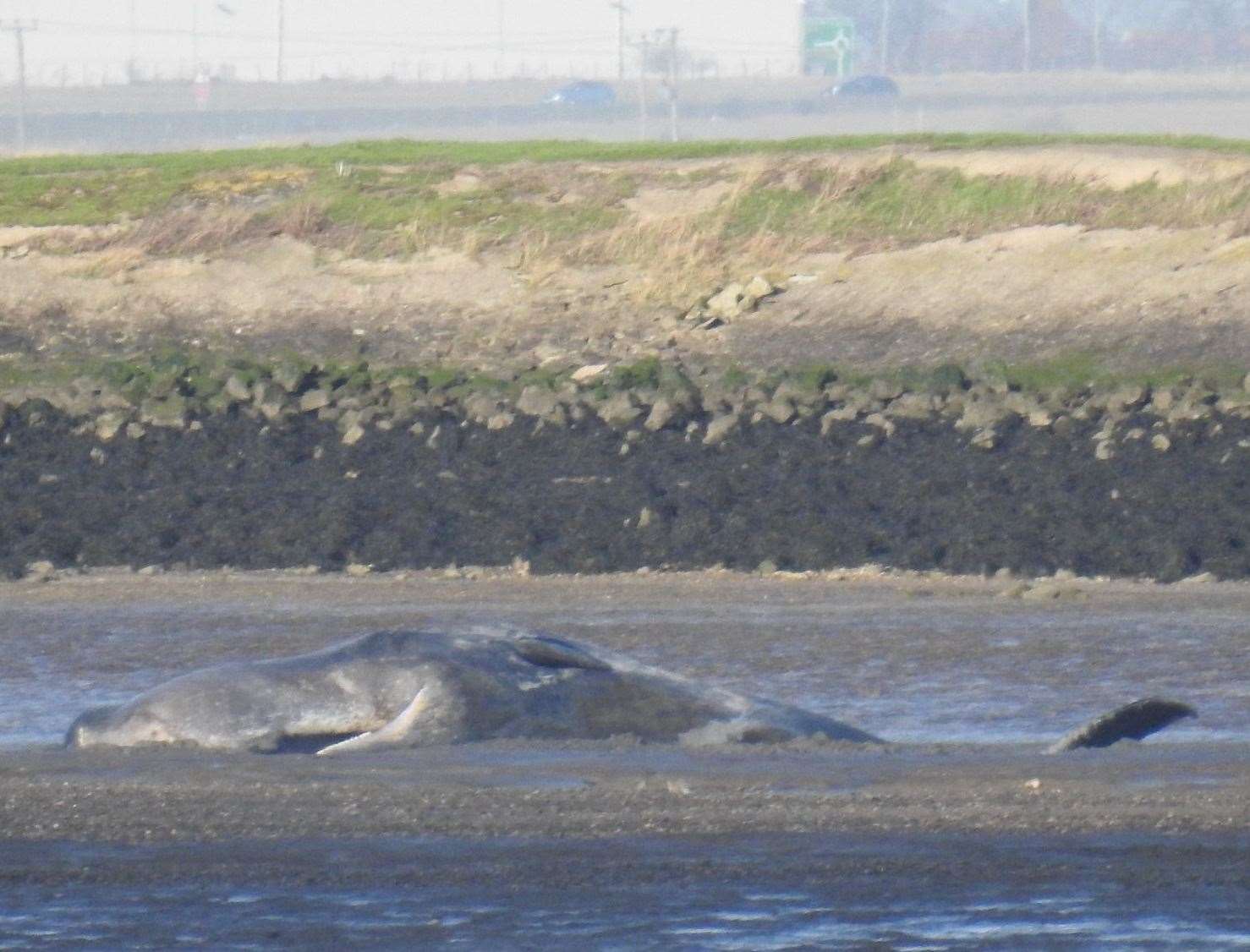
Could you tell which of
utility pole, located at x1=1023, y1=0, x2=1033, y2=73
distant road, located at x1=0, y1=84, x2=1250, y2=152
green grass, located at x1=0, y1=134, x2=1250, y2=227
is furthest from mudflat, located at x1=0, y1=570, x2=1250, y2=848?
utility pole, located at x1=1023, y1=0, x2=1033, y2=73

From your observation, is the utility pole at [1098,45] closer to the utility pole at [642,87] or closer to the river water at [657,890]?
the utility pole at [642,87]

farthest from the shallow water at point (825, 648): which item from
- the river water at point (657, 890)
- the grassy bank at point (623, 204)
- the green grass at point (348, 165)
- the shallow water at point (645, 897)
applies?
the green grass at point (348, 165)

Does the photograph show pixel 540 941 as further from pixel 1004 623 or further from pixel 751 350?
pixel 751 350

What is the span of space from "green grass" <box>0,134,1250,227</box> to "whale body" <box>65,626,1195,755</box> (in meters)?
15.2

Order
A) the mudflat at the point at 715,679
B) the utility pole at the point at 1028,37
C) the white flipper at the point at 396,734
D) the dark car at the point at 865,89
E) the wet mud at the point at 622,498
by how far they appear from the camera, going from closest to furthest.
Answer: the mudflat at the point at 715,679 < the white flipper at the point at 396,734 < the wet mud at the point at 622,498 < the dark car at the point at 865,89 < the utility pole at the point at 1028,37

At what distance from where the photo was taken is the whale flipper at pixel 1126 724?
7914mm

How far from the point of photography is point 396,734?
306 inches

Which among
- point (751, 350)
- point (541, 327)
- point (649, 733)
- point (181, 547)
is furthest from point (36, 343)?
point (649, 733)

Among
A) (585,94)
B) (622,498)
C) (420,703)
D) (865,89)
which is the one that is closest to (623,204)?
(622,498)

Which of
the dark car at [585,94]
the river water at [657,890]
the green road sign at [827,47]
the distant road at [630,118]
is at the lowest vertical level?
the river water at [657,890]

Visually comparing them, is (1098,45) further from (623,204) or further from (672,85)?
(623,204)

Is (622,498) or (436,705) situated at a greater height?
(436,705)

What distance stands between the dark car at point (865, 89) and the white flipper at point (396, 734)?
5932 cm

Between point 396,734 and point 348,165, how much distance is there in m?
17.3
